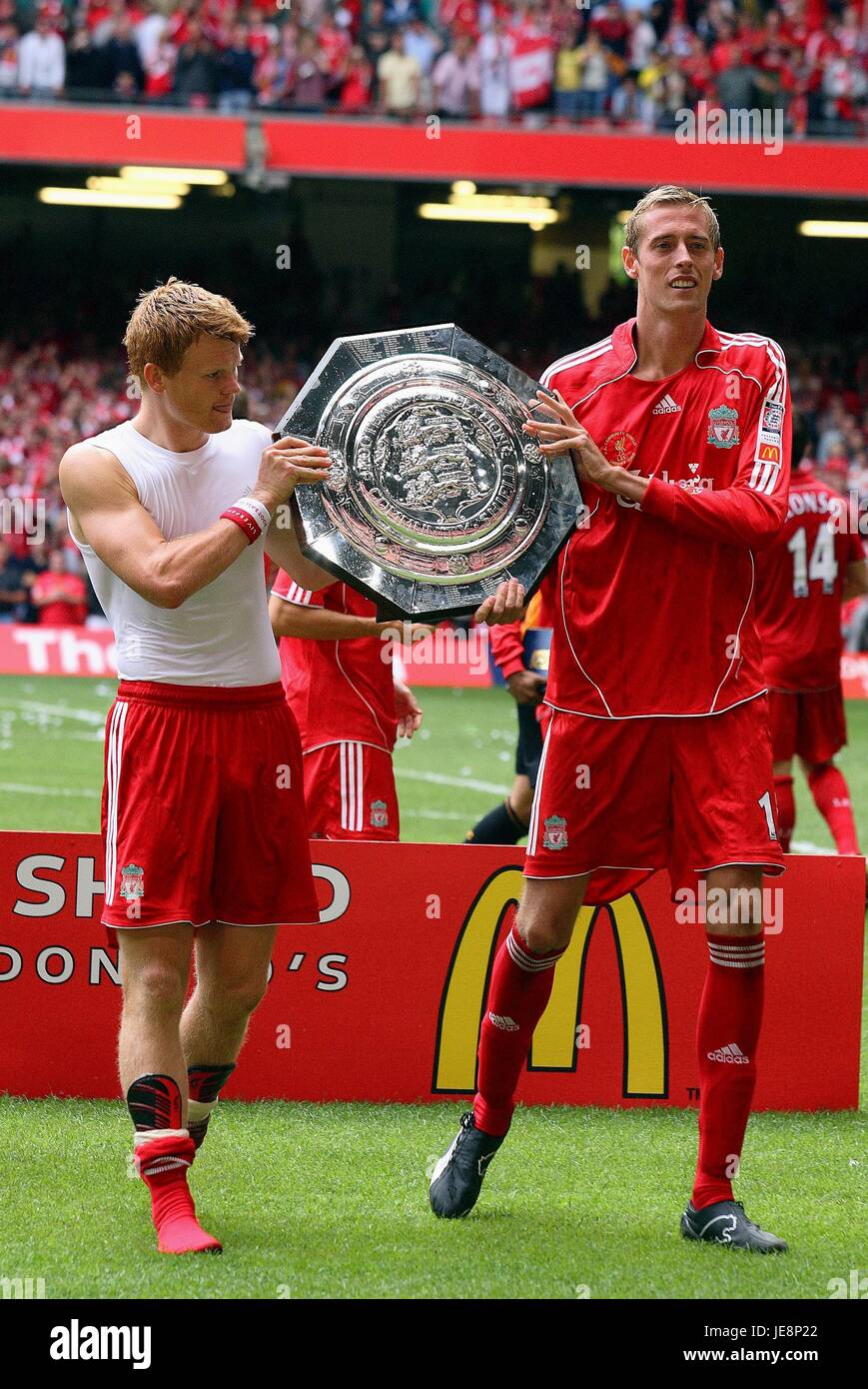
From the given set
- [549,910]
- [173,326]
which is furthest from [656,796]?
[173,326]

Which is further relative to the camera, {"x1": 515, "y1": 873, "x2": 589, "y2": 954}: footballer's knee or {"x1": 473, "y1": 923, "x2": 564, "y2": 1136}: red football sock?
{"x1": 473, "y1": 923, "x2": 564, "y2": 1136}: red football sock

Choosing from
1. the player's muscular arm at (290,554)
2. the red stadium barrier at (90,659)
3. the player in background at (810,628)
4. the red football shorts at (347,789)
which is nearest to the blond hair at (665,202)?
the player's muscular arm at (290,554)

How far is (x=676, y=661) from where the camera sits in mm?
3764

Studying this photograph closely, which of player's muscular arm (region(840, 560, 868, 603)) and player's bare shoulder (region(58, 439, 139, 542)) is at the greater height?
player's bare shoulder (region(58, 439, 139, 542))

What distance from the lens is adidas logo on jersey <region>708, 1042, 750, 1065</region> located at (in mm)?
3758

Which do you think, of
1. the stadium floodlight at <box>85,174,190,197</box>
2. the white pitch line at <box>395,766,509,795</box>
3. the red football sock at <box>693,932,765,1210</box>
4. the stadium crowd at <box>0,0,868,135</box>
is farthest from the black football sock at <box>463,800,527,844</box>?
the stadium floodlight at <box>85,174,190,197</box>

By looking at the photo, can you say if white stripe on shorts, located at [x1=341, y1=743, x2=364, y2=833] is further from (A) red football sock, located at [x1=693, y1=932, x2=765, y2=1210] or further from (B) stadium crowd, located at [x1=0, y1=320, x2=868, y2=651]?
(B) stadium crowd, located at [x1=0, y1=320, x2=868, y2=651]

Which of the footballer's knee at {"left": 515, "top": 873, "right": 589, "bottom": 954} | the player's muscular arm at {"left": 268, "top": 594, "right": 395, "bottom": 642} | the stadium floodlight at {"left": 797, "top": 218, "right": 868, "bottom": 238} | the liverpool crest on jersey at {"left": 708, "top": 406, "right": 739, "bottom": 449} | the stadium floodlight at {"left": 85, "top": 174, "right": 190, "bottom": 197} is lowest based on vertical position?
the footballer's knee at {"left": 515, "top": 873, "right": 589, "bottom": 954}

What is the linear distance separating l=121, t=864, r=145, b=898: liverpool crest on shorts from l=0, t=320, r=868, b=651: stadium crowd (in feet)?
46.7

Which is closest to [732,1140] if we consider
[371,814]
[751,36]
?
[371,814]

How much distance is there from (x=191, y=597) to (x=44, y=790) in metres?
7.28

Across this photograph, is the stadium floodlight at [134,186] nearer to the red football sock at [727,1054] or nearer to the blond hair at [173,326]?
the blond hair at [173,326]

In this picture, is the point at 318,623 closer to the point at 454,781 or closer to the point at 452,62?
the point at 454,781
